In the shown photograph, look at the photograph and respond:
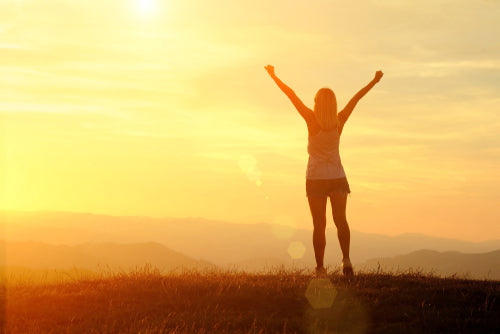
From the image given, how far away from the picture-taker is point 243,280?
11.0 metres

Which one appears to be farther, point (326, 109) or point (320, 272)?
point (320, 272)

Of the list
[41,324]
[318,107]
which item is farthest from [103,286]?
[318,107]

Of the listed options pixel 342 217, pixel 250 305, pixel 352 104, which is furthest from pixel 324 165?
pixel 250 305

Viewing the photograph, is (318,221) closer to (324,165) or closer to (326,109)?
(324,165)

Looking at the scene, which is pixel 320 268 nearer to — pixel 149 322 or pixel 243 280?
pixel 243 280

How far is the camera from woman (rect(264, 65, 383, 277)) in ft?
38.3

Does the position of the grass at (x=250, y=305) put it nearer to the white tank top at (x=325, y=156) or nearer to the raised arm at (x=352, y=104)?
the white tank top at (x=325, y=156)

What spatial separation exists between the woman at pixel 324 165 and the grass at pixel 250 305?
0.96 metres

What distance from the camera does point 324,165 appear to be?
38.9 feet

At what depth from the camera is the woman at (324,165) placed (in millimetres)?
11688

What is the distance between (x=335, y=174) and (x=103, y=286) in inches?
194

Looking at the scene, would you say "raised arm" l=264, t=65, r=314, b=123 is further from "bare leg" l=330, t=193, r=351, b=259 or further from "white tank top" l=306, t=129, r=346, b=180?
"bare leg" l=330, t=193, r=351, b=259

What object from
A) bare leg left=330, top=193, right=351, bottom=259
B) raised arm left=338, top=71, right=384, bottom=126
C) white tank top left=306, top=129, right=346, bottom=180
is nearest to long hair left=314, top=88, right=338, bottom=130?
white tank top left=306, top=129, right=346, bottom=180

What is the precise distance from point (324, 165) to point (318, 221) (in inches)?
44.8
